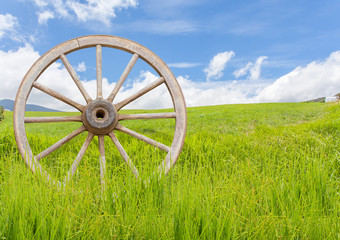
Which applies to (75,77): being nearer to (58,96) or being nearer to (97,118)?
(58,96)

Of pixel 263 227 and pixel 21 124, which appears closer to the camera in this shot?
pixel 263 227

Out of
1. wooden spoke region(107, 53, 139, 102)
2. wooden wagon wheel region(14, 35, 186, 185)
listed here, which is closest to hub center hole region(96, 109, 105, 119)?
wooden wagon wheel region(14, 35, 186, 185)

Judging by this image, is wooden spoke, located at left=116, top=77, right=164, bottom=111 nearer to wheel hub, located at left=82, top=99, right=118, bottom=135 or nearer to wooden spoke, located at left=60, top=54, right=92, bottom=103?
wheel hub, located at left=82, top=99, right=118, bottom=135

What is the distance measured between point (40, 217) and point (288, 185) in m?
1.91

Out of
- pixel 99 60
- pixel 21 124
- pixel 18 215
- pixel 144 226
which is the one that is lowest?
pixel 144 226

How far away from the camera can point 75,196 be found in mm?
1904

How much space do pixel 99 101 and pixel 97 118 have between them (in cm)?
21

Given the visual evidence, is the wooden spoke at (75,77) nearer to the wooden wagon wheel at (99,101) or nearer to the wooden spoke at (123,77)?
the wooden wagon wheel at (99,101)

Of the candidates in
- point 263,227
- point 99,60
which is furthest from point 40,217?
point 99,60

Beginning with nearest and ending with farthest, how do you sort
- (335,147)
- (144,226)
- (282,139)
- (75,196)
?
(144,226) < (75,196) < (335,147) < (282,139)

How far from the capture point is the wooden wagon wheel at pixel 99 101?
10.2 ft

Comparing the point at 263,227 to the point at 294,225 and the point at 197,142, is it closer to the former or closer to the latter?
the point at 294,225

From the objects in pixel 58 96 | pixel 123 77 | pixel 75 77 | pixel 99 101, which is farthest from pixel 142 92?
pixel 58 96

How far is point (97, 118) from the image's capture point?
316 centimetres
